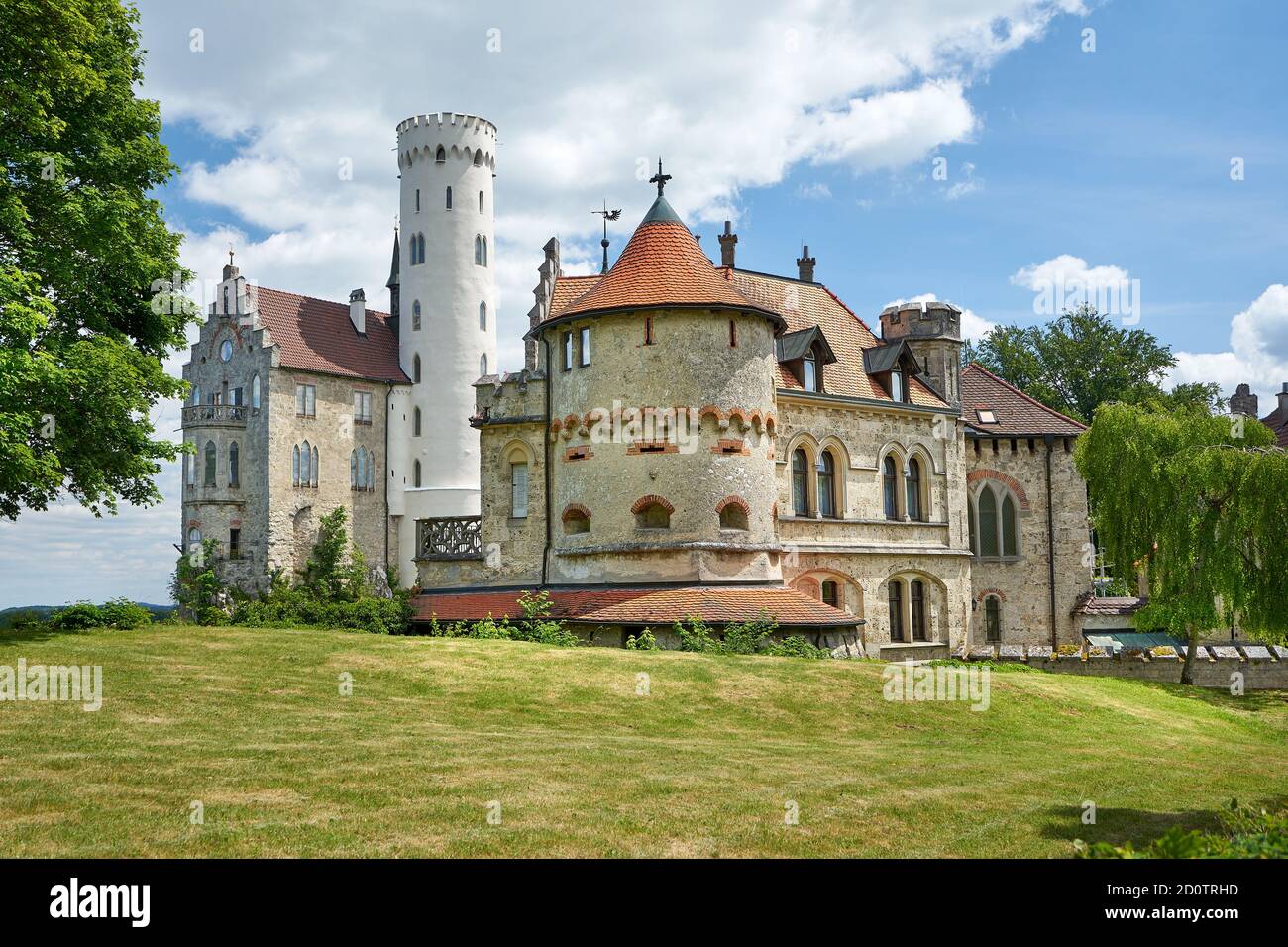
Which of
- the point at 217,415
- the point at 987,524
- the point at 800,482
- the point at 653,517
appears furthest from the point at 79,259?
the point at 987,524

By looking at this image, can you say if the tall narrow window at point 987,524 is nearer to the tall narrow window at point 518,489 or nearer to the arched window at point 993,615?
the arched window at point 993,615

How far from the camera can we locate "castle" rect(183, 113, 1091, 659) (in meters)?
28.2

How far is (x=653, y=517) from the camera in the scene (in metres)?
28.5

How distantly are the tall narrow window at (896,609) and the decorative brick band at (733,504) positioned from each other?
29.6ft

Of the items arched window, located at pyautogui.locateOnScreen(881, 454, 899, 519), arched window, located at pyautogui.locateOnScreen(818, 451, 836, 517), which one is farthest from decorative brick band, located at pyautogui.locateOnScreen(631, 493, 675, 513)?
arched window, located at pyautogui.locateOnScreen(881, 454, 899, 519)

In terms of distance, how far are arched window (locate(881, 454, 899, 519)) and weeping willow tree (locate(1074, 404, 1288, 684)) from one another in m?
5.70

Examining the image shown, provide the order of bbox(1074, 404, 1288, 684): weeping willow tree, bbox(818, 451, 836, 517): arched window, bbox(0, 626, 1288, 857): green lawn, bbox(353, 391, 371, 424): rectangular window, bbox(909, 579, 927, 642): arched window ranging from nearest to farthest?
bbox(0, 626, 1288, 857): green lawn
bbox(1074, 404, 1288, 684): weeping willow tree
bbox(818, 451, 836, 517): arched window
bbox(909, 579, 927, 642): arched window
bbox(353, 391, 371, 424): rectangular window

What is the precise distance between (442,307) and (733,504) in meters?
29.0

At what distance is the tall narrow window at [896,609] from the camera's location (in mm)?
35375

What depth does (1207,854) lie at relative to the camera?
7.56m

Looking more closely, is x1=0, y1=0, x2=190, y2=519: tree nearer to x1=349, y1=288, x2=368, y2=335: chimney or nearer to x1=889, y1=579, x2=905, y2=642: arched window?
x1=889, y1=579, x2=905, y2=642: arched window
